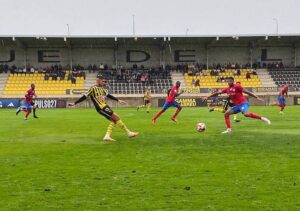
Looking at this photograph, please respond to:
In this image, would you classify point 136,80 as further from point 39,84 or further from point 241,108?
point 241,108

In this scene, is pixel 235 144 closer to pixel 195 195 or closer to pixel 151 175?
pixel 151 175

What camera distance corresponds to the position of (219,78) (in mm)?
61438

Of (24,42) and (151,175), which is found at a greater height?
(24,42)

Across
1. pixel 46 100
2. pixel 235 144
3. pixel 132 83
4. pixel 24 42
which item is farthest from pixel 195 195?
pixel 24 42

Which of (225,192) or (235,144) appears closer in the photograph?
(225,192)

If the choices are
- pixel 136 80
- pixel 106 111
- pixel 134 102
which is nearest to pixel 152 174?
pixel 106 111

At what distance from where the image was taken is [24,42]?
209 ft

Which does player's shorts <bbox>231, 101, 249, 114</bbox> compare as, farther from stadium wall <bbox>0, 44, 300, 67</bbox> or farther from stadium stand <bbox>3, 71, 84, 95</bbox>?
stadium wall <bbox>0, 44, 300, 67</bbox>

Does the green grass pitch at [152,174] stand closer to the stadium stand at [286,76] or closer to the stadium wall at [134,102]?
the stadium wall at [134,102]

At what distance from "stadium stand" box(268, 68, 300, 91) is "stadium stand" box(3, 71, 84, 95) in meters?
25.5

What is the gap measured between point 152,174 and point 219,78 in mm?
53351

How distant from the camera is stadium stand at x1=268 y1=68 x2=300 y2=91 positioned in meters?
60.5

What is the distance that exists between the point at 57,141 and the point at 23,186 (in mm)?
7192

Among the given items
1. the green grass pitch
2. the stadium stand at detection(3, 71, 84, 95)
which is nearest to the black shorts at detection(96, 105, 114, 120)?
the green grass pitch
